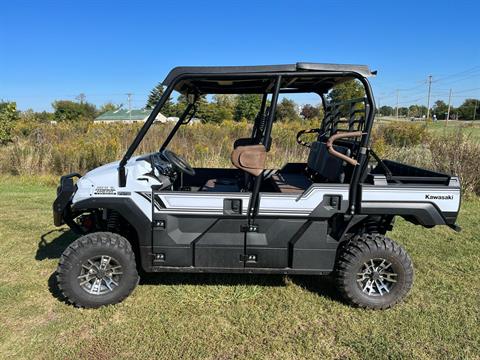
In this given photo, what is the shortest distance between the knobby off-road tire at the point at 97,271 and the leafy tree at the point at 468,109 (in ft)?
199

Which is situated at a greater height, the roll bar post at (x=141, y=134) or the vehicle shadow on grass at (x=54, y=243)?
the roll bar post at (x=141, y=134)

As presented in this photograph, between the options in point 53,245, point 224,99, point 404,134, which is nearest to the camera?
point 53,245

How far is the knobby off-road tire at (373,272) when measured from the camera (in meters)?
3.01

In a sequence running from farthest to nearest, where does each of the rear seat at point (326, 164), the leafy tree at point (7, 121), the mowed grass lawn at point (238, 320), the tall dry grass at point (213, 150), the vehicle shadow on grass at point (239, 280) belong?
the leafy tree at point (7, 121), the tall dry grass at point (213, 150), the vehicle shadow on grass at point (239, 280), the rear seat at point (326, 164), the mowed grass lawn at point (238, 320)

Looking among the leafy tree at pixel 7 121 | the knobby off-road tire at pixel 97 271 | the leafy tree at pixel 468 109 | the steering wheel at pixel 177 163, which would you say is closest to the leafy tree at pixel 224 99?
the steering wheel at pixel 177 163

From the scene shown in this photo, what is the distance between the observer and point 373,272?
10.0 feet

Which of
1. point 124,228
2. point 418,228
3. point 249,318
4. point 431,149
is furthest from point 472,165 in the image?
point 124,228

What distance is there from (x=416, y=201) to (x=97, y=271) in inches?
97.2

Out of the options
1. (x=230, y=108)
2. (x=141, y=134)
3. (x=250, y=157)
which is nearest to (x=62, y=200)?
(x=141, y=134)

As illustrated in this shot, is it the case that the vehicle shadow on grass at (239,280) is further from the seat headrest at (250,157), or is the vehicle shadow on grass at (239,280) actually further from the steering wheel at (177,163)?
the seat headrest at (250,157)

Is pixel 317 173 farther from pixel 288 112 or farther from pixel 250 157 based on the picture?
pixel 288 112

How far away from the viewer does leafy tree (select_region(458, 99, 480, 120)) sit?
54219 mm

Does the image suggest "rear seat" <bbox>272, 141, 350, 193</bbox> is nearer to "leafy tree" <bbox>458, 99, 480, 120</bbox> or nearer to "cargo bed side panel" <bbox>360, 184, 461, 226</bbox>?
"cargo bed side panel" <bbox>360, 184, 461, 226</bbox>

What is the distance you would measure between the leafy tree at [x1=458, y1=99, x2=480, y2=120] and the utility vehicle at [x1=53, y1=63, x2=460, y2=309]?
5949 centimetres
